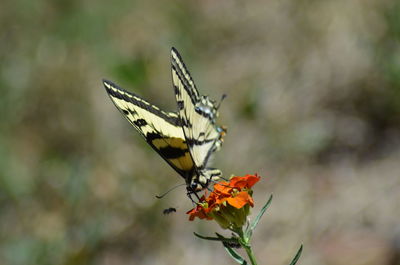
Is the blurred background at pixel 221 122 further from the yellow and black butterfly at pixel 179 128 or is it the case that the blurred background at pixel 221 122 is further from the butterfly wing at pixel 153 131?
the butterfly wing at pixel 153 131

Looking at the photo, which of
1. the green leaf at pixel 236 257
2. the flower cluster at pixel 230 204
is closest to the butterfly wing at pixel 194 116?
the flower cluster at pixel 230 204

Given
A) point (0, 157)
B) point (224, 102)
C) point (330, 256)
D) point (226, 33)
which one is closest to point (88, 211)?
point (0, 157)

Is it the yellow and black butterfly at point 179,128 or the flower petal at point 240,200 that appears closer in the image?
the flower petal at point 240,200

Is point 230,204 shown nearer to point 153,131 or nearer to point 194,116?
point 153,131

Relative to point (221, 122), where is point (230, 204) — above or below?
below

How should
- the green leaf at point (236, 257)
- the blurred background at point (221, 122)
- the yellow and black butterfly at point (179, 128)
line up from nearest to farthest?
the green leaf at point (236, 257) → the yellow and black butterfly at point (179, 128) → the blurred background at point (221, 122)

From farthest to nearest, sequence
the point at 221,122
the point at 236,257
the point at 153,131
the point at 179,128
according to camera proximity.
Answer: the point at 221,122
the point at 179,128
the point at 153,131
the point at 236,257

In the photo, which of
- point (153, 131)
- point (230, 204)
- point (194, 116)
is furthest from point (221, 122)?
point (230, 204)
